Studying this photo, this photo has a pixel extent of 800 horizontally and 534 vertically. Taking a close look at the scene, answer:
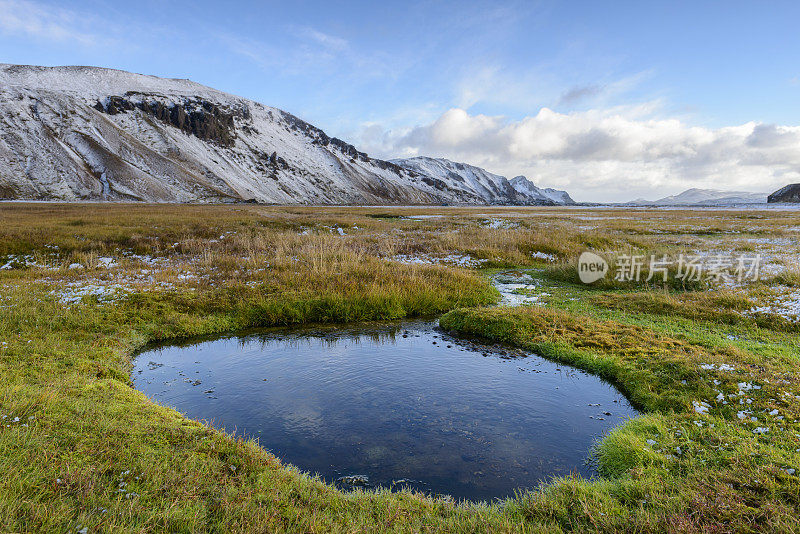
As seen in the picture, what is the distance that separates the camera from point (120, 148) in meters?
139

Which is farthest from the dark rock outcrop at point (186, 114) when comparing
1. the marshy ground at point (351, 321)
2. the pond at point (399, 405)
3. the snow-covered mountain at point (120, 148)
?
the pond at point (399, 405)

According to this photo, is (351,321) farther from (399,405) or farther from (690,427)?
(690,427)

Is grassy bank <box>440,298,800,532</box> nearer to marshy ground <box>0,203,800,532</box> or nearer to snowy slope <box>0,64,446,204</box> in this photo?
marshy ground <box>0,203,800,532</box>

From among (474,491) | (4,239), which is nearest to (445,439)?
(474,491)

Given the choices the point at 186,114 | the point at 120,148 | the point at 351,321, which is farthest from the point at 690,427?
the point at 186,114

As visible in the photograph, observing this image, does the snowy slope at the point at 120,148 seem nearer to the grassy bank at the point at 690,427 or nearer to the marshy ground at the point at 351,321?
the marshy ground at the point at 351,321

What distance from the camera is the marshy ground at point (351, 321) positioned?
4.86 m

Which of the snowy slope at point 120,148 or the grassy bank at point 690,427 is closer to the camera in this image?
the grassy bank at point 690,427

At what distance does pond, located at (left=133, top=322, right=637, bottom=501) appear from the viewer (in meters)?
7.04

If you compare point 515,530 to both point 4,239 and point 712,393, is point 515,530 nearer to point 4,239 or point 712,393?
point 712,393

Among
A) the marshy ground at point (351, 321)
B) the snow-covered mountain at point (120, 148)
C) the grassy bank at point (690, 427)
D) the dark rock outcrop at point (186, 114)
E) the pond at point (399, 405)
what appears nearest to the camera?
the marshy ground at point (351, 321)

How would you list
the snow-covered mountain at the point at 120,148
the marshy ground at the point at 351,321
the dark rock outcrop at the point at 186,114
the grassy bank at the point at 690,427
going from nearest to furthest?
the marshy ground at the point at 351,321 < the grassy bank at the point at 690,427 < the snow-covered mountain at the point at 120,148 < the dark rock outcrop at the point at 186,114

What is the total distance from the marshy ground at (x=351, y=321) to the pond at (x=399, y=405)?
0.77 metres

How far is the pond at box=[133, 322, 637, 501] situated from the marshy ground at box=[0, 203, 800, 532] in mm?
768
